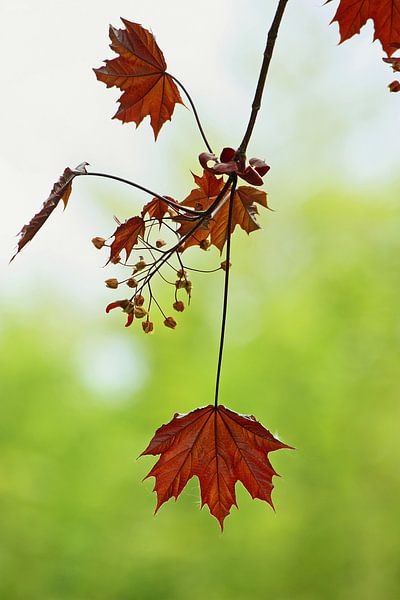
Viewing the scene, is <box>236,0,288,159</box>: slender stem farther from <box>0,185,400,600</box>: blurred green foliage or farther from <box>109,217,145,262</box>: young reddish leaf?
<box>0,185,400,600</box>: blurred green foliage

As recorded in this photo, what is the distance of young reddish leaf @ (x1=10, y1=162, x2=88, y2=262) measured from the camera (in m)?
0.59

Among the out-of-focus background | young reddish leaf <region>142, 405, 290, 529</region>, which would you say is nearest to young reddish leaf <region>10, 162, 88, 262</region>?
young reddish leaf <region>142, 405, 290, 529</region>

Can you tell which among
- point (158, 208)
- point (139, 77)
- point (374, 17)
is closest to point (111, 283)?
point (158, 208)

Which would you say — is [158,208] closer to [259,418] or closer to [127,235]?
[127,235]

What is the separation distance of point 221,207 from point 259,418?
9.30 ft

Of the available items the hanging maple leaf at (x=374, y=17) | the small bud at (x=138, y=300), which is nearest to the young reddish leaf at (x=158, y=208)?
the small bud at (x=138, y=300)

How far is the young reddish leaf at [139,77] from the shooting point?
28.6 inches

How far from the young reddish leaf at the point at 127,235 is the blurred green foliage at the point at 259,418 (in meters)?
2.55

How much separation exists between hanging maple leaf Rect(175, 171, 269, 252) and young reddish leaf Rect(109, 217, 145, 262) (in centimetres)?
5

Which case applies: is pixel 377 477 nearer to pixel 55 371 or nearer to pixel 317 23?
pixel 55 371

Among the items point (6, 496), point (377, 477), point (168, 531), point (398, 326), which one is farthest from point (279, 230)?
point (6, 496)

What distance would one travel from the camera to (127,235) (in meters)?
0.70

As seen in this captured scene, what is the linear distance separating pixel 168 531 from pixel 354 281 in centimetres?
163

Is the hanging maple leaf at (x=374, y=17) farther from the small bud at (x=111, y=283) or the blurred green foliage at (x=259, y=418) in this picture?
the blurred green foliage at (x=259, y=418)
